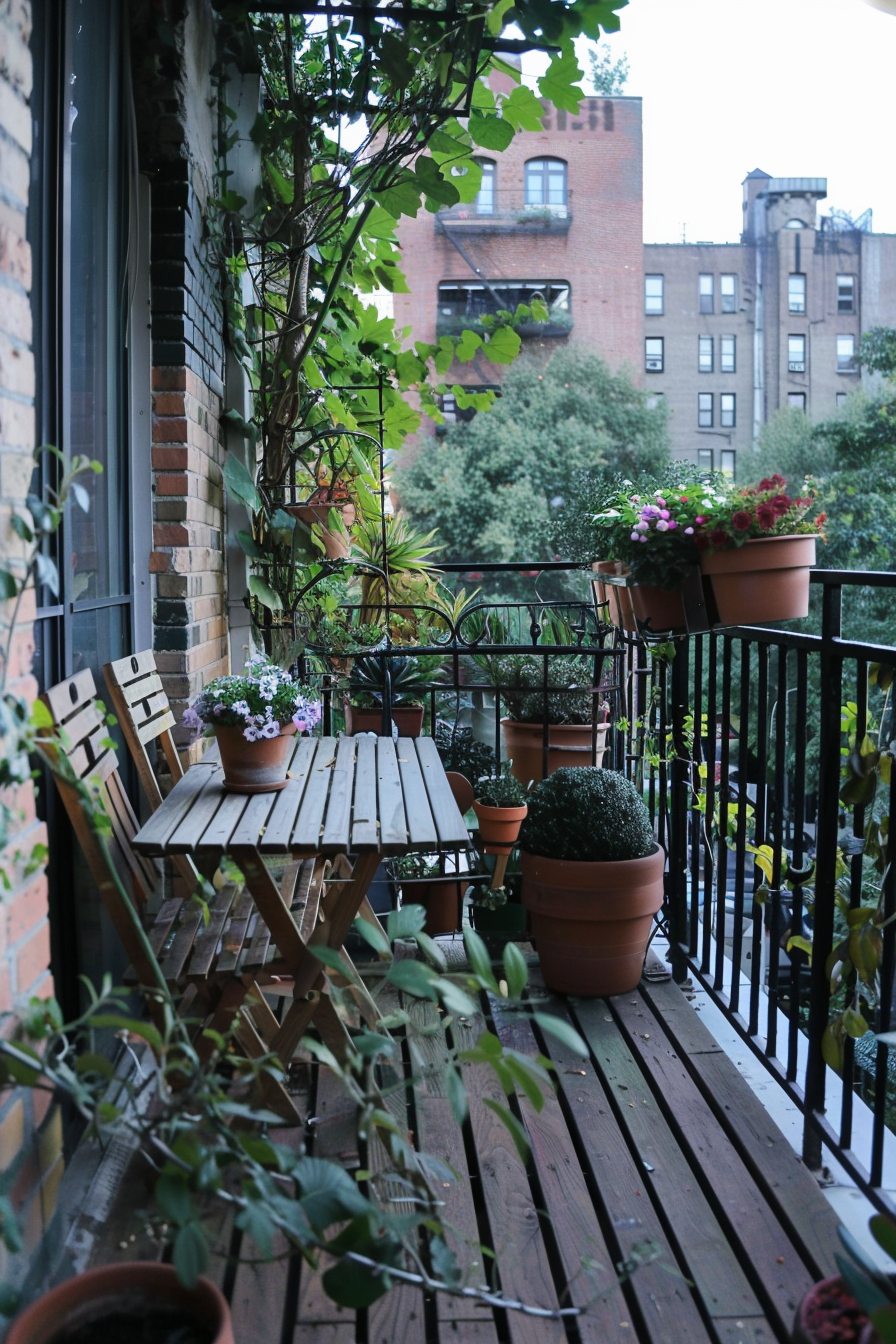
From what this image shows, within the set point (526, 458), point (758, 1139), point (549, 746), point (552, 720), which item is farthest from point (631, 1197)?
point (526, 458)

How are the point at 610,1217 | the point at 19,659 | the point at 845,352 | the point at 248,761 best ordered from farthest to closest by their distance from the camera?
the point at 845,352 → the point at 248,761 → the point at 610,1217 → the point at 19,659

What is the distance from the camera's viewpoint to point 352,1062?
106 centimetres

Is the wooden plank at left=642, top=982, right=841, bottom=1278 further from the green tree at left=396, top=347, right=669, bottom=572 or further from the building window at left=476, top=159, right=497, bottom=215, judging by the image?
the building window at left=476, top=159, right=497, bottom=215

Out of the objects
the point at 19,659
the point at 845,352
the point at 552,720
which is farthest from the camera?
the point at 845,352

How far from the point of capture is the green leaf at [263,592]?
3.26 metres

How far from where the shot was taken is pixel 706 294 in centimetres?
3109

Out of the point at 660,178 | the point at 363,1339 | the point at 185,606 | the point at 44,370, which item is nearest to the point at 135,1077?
the point at 363,1339

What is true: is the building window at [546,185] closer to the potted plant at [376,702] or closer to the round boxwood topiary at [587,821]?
the potted plant at [376,702]

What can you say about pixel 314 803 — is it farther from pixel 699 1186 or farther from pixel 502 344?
pixel 502 344

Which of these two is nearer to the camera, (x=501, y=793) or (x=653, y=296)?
(x=501, y=793)

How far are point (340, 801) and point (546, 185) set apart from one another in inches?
1137

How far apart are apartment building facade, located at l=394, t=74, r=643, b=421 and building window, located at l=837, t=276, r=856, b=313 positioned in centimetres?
801

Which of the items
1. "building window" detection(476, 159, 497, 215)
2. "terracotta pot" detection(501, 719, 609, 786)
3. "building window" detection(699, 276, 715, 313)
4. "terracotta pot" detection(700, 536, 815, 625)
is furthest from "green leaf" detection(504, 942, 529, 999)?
"building window" detection(699, 276, 715, 313)

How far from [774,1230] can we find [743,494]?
1468mm
